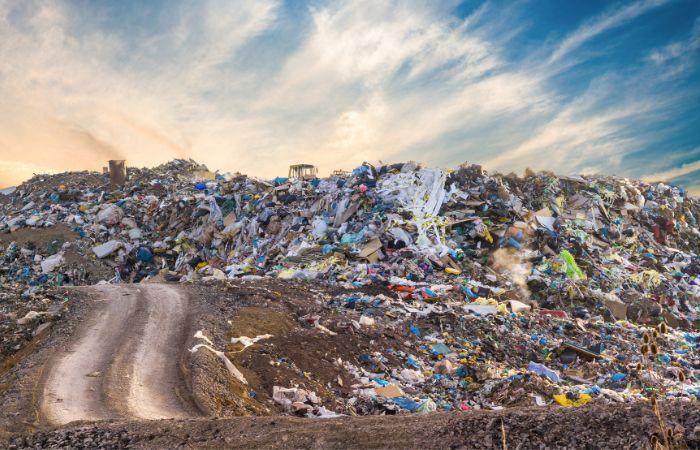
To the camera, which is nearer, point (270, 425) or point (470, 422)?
point (470, 422)

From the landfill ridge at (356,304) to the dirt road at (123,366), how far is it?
0.04m

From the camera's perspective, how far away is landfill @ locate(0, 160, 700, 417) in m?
7.51

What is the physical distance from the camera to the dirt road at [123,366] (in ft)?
17.6

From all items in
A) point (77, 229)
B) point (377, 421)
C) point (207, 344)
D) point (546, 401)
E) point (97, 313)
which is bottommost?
point (546, 401)

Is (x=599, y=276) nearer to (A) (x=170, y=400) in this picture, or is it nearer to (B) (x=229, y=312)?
(B) (x=229, y=312)

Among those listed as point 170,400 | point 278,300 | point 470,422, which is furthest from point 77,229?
point 470,422

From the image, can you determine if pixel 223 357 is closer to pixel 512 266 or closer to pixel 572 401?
pixel 572 401

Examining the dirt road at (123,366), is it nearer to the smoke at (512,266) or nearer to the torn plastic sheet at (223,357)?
the torn plastic sheet at (223,357)

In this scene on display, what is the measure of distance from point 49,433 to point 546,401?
20.0ft

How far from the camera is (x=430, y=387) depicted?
722cm

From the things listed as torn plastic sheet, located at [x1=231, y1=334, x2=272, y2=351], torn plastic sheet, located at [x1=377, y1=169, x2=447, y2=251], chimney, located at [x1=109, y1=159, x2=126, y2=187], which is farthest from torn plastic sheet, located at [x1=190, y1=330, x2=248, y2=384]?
chimney, located at [x1=109, y1=159, x2=126, y2=187]

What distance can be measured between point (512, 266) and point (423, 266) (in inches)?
110

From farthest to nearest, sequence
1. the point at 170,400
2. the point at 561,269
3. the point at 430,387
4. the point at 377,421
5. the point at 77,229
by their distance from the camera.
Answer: the point at 77,229
the point at 561,269
the point at 430,387
the point at 170,400
the point at 377,421

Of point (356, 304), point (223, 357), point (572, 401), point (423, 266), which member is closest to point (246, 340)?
point (223, 357)
